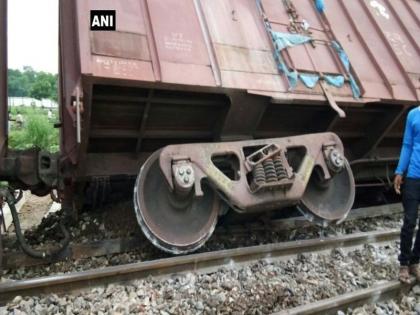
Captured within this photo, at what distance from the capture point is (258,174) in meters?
4.34

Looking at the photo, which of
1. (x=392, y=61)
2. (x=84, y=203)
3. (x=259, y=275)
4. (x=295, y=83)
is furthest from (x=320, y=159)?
(x=84, y=203)

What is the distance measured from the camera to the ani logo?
12.9 ft

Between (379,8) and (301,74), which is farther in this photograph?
(379,8)

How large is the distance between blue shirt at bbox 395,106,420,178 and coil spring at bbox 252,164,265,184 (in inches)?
54.4

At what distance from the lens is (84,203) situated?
537 cm

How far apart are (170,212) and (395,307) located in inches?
93.1

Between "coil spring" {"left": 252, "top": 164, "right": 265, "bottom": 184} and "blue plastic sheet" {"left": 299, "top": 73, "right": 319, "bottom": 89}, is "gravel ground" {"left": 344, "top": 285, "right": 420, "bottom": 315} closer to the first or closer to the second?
"coil spring" {"left": 252, "top": 164, "right": 265, "bottom": 184}

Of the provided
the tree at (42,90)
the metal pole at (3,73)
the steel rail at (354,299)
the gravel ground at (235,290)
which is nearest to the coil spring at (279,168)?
the gravel ground at (235,290)

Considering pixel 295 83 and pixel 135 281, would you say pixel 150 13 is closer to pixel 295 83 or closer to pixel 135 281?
pixel 295 83

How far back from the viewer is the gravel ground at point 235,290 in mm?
3225

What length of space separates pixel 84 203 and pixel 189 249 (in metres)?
1.83

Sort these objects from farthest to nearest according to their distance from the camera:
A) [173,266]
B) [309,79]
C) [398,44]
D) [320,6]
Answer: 1. [398,44]
2. [320,6]
3. [309,79]
4. [173,266]

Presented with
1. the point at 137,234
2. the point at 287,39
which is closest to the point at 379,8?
the point at 287,39

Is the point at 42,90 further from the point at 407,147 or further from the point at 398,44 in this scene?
the point at 407,147
